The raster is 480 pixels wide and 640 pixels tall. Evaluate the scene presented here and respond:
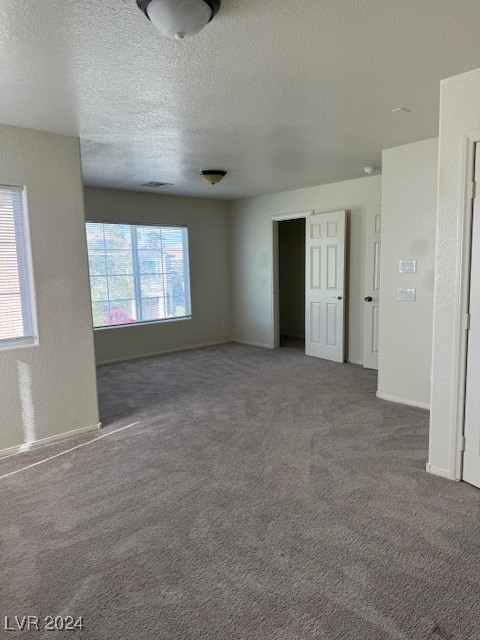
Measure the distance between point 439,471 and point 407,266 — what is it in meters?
1.94

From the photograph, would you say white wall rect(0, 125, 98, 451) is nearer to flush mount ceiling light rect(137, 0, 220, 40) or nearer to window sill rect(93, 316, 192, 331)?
flush mount ceiling light rect(137, 0, 220, 40)

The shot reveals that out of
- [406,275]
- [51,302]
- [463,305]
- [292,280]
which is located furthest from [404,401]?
[292,280]

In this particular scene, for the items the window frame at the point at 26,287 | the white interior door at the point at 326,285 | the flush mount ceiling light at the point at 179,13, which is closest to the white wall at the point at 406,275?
the white interior door at the point at 326,285

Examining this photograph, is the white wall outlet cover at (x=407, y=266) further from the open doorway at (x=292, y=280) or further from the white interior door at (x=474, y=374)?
the open doorway at (x=292, y=280)

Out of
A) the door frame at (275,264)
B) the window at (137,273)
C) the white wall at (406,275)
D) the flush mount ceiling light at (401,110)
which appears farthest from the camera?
the door frame at (275,264)

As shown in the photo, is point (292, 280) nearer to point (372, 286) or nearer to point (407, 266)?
point (372, 286)

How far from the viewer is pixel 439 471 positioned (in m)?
2.75

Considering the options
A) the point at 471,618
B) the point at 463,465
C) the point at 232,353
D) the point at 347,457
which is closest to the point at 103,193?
the point at 232,353

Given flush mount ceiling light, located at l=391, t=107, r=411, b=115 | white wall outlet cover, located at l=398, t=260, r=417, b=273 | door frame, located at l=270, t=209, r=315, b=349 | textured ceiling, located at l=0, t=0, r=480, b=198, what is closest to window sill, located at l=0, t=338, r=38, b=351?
textured ceiling, located at l=0, t=0, r=480, b=198

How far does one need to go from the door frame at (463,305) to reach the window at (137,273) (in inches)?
187

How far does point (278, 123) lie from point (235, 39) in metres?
1.27

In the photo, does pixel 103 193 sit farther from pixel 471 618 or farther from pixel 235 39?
pixel 471 618

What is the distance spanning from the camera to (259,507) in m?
2.45

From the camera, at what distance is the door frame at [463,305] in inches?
96.3
